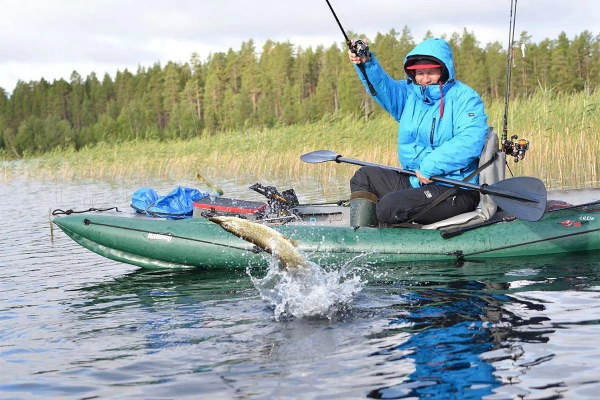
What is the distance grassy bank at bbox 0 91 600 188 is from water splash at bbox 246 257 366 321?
5.93 meters

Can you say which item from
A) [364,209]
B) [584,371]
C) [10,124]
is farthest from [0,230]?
[10,124]

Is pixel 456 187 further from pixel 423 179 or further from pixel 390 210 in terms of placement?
pixel 390 210

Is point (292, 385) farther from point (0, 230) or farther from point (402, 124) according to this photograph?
point (0, 230)

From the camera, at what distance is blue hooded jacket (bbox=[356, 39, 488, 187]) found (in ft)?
20.6

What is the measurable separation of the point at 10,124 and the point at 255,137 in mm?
73447

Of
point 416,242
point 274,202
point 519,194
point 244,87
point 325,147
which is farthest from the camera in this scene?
point 244,87

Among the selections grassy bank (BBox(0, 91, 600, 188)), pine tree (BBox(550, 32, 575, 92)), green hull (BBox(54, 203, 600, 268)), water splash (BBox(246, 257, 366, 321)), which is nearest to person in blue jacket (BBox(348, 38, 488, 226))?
green hull (BBox(54, 203, 600, 268))

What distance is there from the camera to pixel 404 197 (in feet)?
21.1

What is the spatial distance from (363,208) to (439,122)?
97cm

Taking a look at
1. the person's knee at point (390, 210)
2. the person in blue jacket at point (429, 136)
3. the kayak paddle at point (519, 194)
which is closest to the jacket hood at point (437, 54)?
the person in blue jacket at point (429, 136)

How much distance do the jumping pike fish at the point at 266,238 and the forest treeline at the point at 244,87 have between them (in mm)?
35709

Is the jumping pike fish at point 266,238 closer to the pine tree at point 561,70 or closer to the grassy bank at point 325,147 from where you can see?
the grassy bank at point 325,147

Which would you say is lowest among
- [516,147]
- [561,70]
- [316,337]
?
[316,337]

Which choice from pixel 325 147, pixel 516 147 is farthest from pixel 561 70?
pixel 516 147
